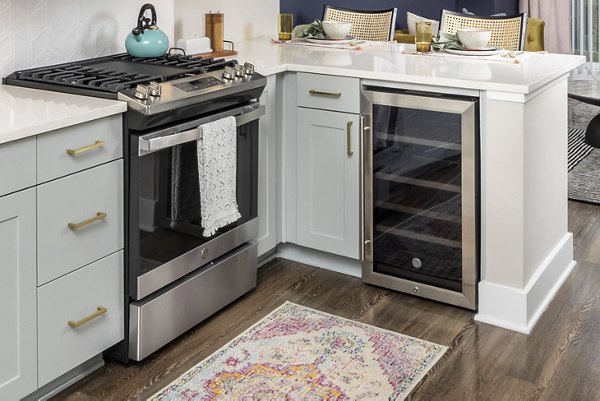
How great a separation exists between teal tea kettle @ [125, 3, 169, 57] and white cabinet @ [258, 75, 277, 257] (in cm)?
48

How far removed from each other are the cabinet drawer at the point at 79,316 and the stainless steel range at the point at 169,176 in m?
0.06

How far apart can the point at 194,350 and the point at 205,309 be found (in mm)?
213

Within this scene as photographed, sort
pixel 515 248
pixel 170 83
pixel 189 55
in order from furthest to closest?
pixel 189 55
pixel 515 248
pixel 170 83

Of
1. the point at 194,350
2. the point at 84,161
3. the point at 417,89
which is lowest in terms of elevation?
the point at 194,350

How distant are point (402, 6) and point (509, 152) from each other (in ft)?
12.4

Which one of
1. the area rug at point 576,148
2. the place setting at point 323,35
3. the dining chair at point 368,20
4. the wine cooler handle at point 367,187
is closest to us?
the wine cooler handle at point 367,187

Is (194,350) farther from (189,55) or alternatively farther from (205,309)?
(189,55)

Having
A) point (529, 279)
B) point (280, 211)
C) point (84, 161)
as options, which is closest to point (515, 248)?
point (529, 279)

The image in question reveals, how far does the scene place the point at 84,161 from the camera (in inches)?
99.4

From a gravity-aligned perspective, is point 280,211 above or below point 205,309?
above

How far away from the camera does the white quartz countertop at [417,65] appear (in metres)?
3.10

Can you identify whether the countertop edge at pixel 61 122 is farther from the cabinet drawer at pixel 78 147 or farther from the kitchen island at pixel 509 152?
the kitchen island at pixel 509 152

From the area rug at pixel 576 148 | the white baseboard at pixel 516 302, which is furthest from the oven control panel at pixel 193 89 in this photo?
the area rug at pixel 576 148

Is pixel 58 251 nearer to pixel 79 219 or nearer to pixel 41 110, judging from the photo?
pixel 79 219
